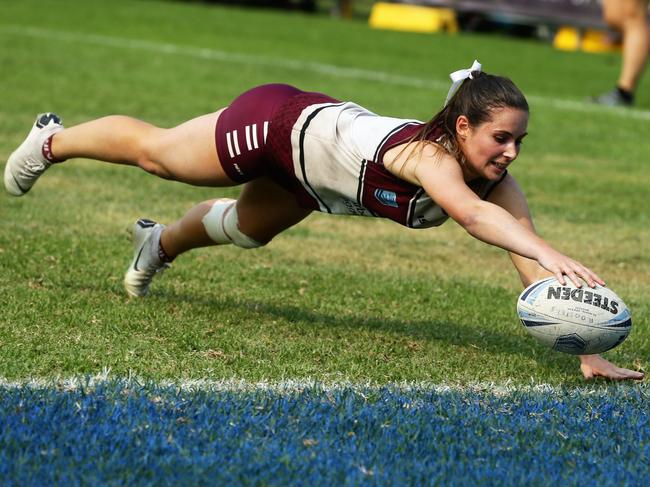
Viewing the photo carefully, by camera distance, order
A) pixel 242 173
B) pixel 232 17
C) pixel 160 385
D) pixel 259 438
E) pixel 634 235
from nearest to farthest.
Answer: pixel 259 438 → pixel 160 385 → pixel 242 173 → pixel 634 235 → pixel 232 17

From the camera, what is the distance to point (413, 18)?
26.7m

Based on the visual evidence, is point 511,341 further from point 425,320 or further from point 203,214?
point 203,214

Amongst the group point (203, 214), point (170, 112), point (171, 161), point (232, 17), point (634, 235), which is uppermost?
point (171, 161)

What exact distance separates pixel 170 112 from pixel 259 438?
834cm

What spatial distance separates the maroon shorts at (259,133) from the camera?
501cm

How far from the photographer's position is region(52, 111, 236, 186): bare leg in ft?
17.0

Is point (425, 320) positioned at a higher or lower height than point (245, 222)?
lower

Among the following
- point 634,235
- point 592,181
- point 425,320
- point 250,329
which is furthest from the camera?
point 592,181

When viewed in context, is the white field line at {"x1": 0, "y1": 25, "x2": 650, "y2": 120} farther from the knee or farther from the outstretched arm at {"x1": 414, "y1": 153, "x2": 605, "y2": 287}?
the outstretched arm at {"x1": 414, "y1": 153, "x2": 605, "y2": 287}

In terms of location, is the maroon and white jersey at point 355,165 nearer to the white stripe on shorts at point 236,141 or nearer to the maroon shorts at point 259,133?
the maroon shorts at point 259,133

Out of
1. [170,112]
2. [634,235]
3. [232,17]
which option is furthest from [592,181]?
[232,17]

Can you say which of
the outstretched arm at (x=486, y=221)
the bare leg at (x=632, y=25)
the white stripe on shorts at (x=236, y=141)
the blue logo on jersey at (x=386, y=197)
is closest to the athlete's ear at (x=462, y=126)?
the outstretched arm at (x=486, y=221)

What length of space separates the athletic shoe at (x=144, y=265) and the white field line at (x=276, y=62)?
8.49m

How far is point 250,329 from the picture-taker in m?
5.46
